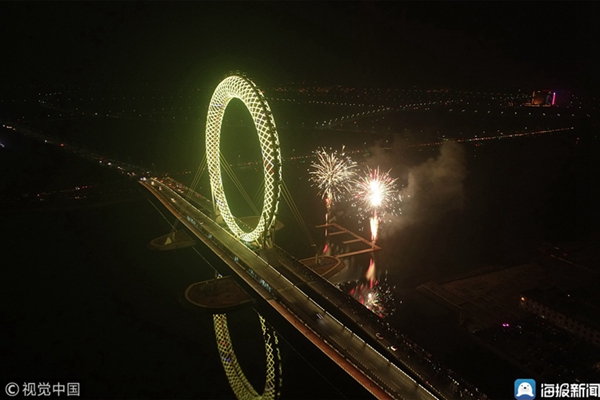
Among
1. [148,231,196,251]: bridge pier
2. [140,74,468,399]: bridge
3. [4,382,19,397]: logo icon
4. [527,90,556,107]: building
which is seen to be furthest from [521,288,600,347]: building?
[527,90,556,107]: building

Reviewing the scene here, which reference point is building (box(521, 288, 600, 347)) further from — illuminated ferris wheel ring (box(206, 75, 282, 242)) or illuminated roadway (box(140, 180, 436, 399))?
illuminated ferris wheel ring (box(206, 75, 282, 242))

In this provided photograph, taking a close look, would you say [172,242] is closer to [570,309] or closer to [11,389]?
[11,389]

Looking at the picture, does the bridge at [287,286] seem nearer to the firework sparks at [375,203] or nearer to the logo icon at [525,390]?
the logo icon at [525,390]

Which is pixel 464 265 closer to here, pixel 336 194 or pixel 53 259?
pixel 336 194

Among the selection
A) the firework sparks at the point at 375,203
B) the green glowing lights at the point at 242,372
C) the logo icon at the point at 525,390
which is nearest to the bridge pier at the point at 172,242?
the green glowing lights at the point at 242,372

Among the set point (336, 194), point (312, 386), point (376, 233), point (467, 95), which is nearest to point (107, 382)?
point (312, 386)
